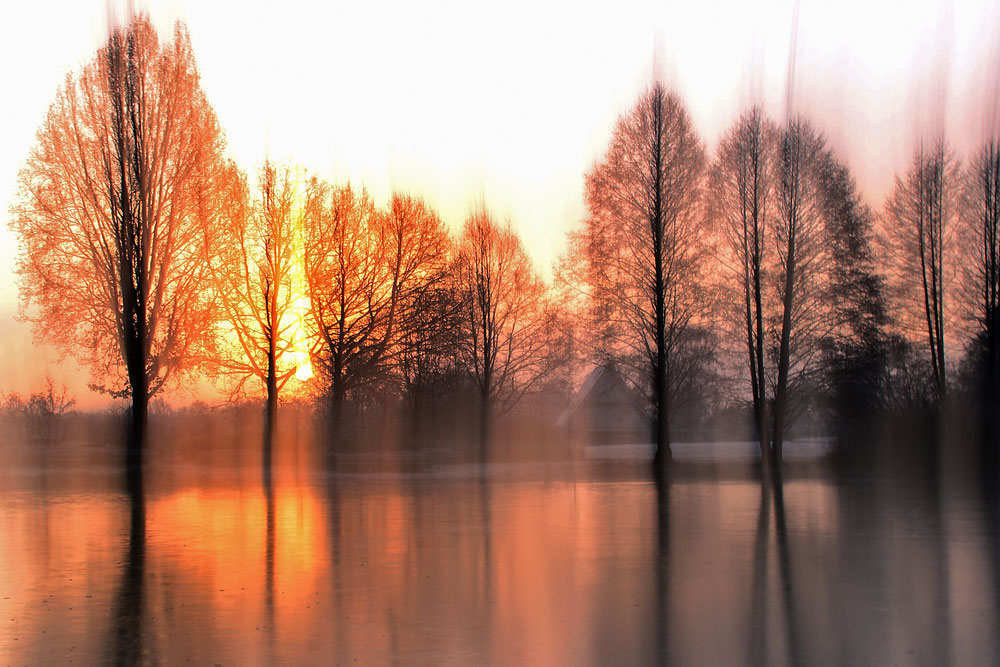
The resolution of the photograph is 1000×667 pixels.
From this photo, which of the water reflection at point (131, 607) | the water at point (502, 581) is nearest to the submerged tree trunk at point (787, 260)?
the water at point (502, 581)

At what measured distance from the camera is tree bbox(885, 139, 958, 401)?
3125 cm

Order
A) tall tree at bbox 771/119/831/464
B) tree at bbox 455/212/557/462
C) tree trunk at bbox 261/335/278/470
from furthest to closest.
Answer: tree at bbox 455/212/557/462, tree trunk at bbox 261/335/278/470, tall tree at bbox 771/119/831/464

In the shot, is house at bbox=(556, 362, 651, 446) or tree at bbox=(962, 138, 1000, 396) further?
house at bbox=(556, 362, 651, 446)

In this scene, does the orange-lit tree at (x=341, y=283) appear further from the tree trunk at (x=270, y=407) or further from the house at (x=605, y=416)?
the house at (x=605, y=416)

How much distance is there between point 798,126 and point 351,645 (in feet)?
106

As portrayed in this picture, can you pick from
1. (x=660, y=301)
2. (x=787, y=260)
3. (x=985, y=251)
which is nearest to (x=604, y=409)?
(x=660, y=301)

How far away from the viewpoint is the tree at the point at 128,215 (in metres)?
33.6

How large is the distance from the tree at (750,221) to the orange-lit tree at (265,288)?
16.8 metres

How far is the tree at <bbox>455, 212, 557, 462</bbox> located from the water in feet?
86.0

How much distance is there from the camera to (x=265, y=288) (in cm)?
3912

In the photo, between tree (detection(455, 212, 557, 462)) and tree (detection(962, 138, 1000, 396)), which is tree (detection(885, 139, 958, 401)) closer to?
tree (detection(962, 138, 1000, 396))

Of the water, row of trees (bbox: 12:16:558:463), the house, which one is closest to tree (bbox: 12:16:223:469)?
row of trees (bbox: 12:16:558:463)

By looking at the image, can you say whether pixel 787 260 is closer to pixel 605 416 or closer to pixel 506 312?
pixel 506 312

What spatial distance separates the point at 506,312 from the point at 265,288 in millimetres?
13497
